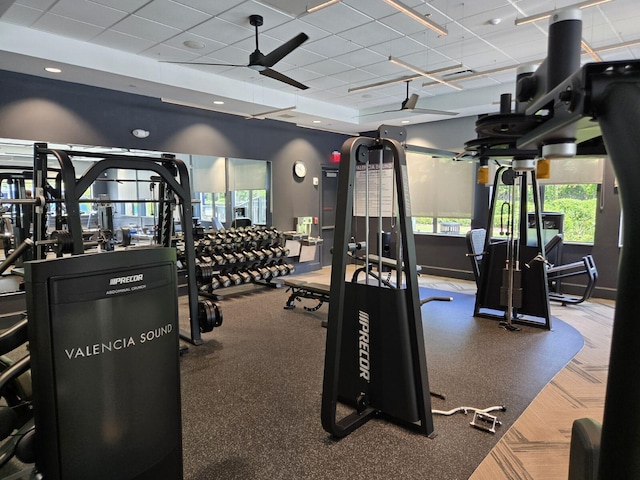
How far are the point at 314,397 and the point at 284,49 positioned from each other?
307 centimetres

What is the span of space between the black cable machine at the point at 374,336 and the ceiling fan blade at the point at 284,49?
5.51 feet

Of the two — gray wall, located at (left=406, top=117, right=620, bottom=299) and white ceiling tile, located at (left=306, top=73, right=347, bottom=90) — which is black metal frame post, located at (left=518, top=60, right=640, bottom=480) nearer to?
white ceiling tile, located at (left=306, top=73, right=347, bottom=90)

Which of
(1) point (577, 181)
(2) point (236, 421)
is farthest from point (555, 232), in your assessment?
(2) point (236, 421)

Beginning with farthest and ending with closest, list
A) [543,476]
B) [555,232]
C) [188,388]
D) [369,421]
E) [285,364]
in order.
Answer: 1. [555,232]
2. [285,364]
3. [188,388]
4. [369,421]
5. [543,476]

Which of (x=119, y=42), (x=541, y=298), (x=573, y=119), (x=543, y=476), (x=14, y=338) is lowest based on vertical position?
(x=543, y=476)

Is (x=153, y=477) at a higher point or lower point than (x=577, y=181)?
lower

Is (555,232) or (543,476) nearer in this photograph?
(543,476)

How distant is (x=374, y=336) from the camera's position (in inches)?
104

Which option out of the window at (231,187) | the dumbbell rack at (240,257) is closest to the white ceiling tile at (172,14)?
the dumbbell rack at (240,257)

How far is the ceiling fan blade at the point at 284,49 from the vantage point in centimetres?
367

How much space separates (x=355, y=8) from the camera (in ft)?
13.0

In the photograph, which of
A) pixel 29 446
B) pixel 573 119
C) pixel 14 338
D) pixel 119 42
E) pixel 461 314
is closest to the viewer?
pixel 573 119

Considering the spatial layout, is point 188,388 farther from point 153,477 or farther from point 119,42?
Answer: point 119,42

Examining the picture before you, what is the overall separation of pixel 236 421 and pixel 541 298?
12.3 feet
